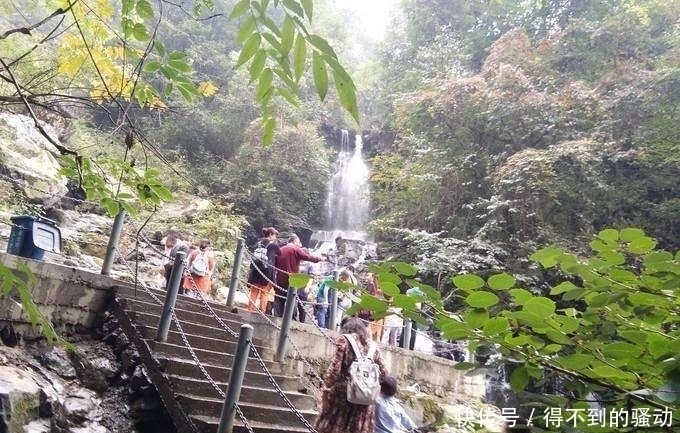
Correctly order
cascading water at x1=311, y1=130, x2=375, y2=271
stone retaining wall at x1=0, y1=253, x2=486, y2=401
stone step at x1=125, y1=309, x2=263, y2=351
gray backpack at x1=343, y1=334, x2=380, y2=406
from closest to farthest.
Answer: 1. gray backpack at x1=343, y1=334, x2=380, y2=406
2. stone retaining wall at x1=0, y1=253, x2=486, y2=401
3. stone step at x1=125, y1=309, x2=263, y2=351
4. cascading water at x1=311, y1=130, x2=375, y2=271

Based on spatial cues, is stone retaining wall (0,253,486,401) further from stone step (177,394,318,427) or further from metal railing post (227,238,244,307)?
stone step (177,394,318,427)

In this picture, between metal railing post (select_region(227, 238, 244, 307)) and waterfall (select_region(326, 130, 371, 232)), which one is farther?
waterfall (select_region(326, 130, 371, 232))

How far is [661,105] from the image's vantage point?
1281cm

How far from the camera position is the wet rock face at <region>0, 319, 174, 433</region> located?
12.0 ft

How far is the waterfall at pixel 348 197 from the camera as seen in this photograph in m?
20.9

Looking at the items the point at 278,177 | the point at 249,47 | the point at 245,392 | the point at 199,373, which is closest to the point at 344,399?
the point at 245,392

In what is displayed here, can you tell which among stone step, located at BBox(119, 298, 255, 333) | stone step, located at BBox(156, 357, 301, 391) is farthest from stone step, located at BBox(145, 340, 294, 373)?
stone step, located at BBox(119, 298, 255, 333)

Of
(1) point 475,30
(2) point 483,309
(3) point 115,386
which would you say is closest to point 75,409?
(3) point 115,386

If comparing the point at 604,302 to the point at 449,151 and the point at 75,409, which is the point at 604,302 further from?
the point at 449,151

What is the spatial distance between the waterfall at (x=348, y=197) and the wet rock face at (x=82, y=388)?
16063mm

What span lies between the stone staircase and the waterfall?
15011 mm

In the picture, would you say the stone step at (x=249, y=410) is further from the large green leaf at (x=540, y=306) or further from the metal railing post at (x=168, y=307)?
the large green leaf at (x=540, y=306)

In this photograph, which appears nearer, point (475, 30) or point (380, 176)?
point (380, 176)

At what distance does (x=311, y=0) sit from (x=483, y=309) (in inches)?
34.6
